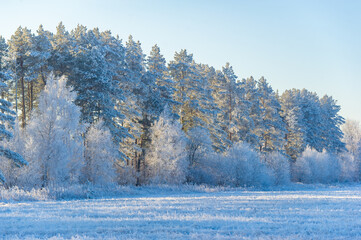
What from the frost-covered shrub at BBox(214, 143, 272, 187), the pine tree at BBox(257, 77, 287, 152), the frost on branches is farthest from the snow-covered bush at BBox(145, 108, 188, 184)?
the pine tree at BBox(257, 77, 287, 152)

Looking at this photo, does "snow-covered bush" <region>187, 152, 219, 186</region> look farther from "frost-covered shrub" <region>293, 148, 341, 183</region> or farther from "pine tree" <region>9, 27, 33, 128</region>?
"pine tree" <region>9, 27, 33, 128</region>

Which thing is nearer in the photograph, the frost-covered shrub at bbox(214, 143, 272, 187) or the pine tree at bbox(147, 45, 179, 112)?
the frost-covered shrub at bbox(214, 143, 272, 187)

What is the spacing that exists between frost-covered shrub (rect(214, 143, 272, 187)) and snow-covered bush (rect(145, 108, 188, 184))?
577 cm

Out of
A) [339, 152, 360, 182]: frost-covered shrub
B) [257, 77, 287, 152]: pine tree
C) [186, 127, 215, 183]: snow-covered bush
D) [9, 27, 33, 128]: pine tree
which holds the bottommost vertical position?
[339, 152, 360, 182]: frost-covered shrub

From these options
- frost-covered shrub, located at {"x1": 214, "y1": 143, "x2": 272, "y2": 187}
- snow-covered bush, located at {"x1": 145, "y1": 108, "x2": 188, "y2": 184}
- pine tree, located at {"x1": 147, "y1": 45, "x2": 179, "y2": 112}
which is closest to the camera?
snow-covered bush, located at {"x1": 145, "y1": 108, "x2": 188, "y2": 184}

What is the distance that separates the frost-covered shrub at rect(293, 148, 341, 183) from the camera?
53.2m

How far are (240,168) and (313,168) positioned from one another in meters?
22.0

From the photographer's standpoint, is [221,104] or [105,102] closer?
[105,102]

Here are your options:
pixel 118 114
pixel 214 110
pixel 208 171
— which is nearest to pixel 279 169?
pixel 208 171

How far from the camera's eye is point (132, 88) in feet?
124

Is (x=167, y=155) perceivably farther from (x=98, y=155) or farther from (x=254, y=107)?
(x=254, y=107)

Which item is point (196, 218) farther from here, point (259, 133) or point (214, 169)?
point (259, 133)

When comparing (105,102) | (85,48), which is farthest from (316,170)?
(85,48)

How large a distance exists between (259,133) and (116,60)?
26.5 metres
